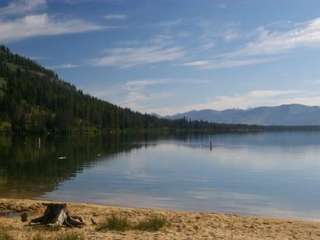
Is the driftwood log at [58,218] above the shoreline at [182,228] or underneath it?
above

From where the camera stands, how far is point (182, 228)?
2441 cm

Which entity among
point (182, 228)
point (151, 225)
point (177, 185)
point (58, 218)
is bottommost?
point (177, 185)

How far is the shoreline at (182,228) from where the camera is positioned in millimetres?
21688

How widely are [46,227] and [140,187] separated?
28.5 m

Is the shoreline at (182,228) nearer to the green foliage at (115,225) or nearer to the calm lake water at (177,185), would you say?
the green foliage at (115,225)

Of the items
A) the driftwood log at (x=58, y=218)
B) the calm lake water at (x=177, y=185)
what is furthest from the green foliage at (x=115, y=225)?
the calm lake water at (x=177, y=185)

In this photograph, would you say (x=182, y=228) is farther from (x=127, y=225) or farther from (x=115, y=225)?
(x=115, y=225)

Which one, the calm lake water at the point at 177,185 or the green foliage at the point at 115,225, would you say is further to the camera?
the calm lake water at the point at 177,185

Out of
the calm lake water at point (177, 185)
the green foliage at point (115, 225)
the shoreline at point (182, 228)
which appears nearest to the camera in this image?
the shoreline at point (182, 228)

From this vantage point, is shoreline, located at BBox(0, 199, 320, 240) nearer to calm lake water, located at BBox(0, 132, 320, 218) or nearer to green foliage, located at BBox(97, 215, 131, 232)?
green foliage, located at BBox(97, 215, 131, 232)

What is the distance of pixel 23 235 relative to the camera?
20.7 meters

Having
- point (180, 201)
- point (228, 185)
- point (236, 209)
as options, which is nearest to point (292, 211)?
point (236, 209)

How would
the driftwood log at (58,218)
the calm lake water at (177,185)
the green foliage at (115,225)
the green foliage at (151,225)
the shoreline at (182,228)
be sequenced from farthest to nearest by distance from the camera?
the calm lake water at (177,185), the driftwood log at (58,218), the green foliage at (151,225), the green foliage at (115,225), the shoreline at (182,228)

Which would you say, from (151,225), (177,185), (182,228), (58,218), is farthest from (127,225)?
(177,185)
